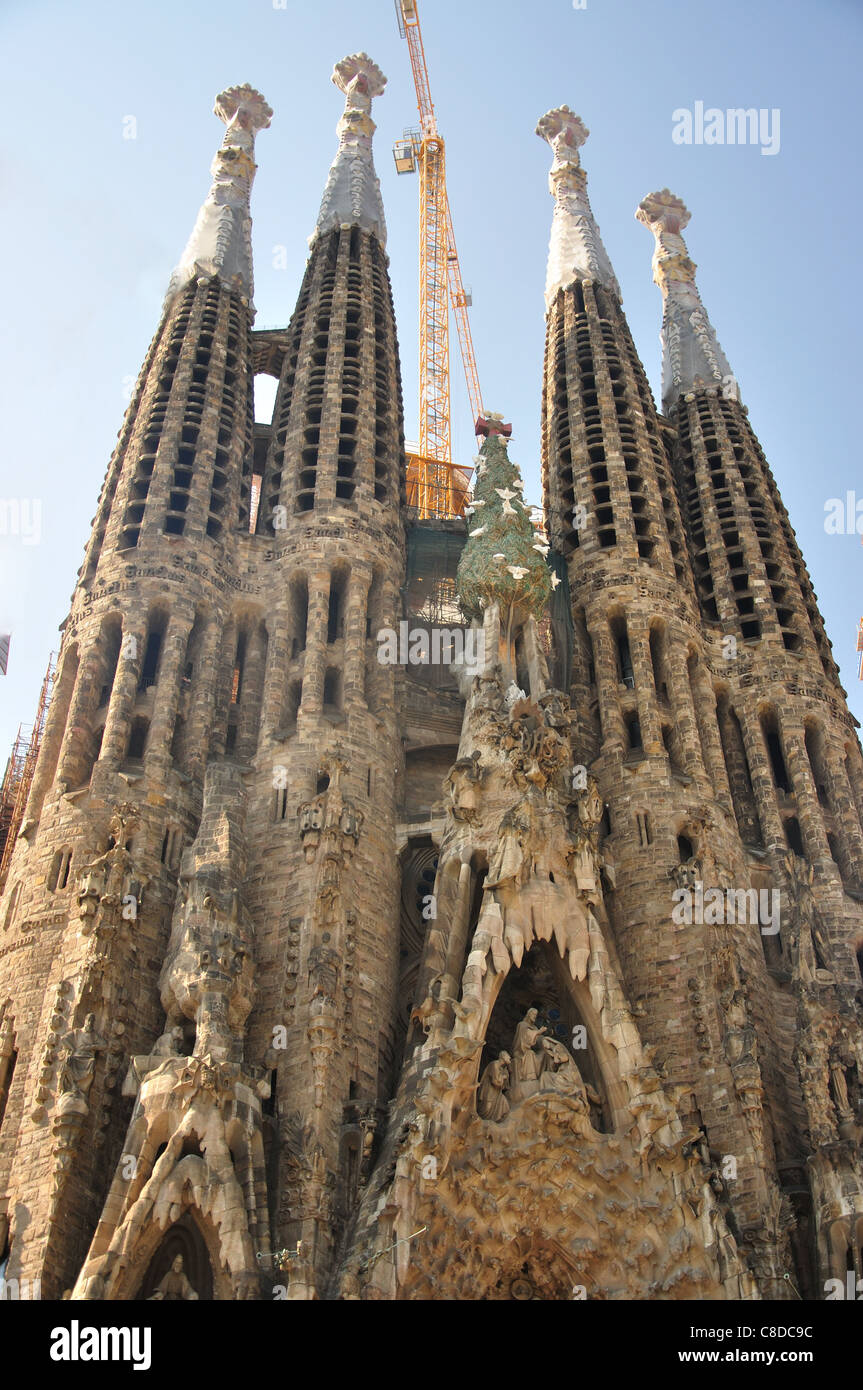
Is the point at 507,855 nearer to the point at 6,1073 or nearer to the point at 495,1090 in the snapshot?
the point at 495,1090

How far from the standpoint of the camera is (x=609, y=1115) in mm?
24828

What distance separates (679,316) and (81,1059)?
33.2m

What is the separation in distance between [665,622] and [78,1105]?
1910 cm

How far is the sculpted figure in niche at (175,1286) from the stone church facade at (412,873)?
3.5 inches

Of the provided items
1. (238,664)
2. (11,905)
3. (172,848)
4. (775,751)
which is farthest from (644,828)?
(11,905)

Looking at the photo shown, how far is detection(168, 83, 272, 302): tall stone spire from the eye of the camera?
41.1 metres

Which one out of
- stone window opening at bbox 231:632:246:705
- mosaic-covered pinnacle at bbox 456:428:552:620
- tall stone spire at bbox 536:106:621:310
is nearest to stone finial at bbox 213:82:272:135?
tall stone spire at bbox 536:106:621:310

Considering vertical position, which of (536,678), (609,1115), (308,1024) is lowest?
(609,1115)

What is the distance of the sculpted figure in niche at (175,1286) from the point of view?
2102 centimetres

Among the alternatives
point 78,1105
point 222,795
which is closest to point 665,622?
point 222,795

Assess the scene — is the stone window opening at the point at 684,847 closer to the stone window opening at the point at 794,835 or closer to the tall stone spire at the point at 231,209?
the stone window opening at the point at 794,835

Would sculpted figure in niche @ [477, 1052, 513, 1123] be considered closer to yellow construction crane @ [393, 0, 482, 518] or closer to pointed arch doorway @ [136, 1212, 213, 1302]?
pointed arch doorway @ [136, 1212, 213, 1302]
